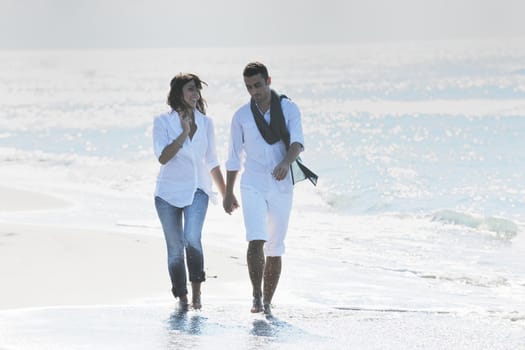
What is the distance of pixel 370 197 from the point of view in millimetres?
19516

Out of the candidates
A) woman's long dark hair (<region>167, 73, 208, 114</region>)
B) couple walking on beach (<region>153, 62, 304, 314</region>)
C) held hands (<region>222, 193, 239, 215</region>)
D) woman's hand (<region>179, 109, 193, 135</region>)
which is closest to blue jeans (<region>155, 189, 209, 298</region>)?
couple walking on beach (<region>153, 62, 304, 314</region>)

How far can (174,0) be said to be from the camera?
19938 cm

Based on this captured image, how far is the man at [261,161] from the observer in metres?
7.89

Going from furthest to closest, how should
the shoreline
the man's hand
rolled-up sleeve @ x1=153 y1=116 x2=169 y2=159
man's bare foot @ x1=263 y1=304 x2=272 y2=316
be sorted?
the shoreline < rolled-up sleeve @ x1=153 y1=116 x2=169 y2=159 < man's bare foot @ x1=263 y1=304 x2=272 y2=316 < the man's hand

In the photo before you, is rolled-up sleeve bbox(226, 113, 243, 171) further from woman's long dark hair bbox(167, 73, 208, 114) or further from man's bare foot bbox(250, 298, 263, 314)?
man's bare foot bbox(250, 298, 263, 314)

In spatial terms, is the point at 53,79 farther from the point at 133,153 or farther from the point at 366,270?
the point at 366,270

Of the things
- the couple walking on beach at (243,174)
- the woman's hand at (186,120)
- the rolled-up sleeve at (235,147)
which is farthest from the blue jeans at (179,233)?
the woman's hand at (186,120)

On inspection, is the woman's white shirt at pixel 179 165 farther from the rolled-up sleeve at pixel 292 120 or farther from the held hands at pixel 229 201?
the rolled-up sleeve at pixel 292 120

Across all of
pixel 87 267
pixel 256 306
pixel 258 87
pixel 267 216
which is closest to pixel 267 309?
pixel 256 306

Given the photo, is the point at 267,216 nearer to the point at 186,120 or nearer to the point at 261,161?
the point at 261,161

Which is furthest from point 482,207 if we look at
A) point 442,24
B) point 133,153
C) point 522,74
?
point 442,24

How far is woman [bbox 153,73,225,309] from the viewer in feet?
26.3

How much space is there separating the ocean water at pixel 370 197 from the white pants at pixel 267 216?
465mm

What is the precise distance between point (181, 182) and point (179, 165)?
0.41 ft
